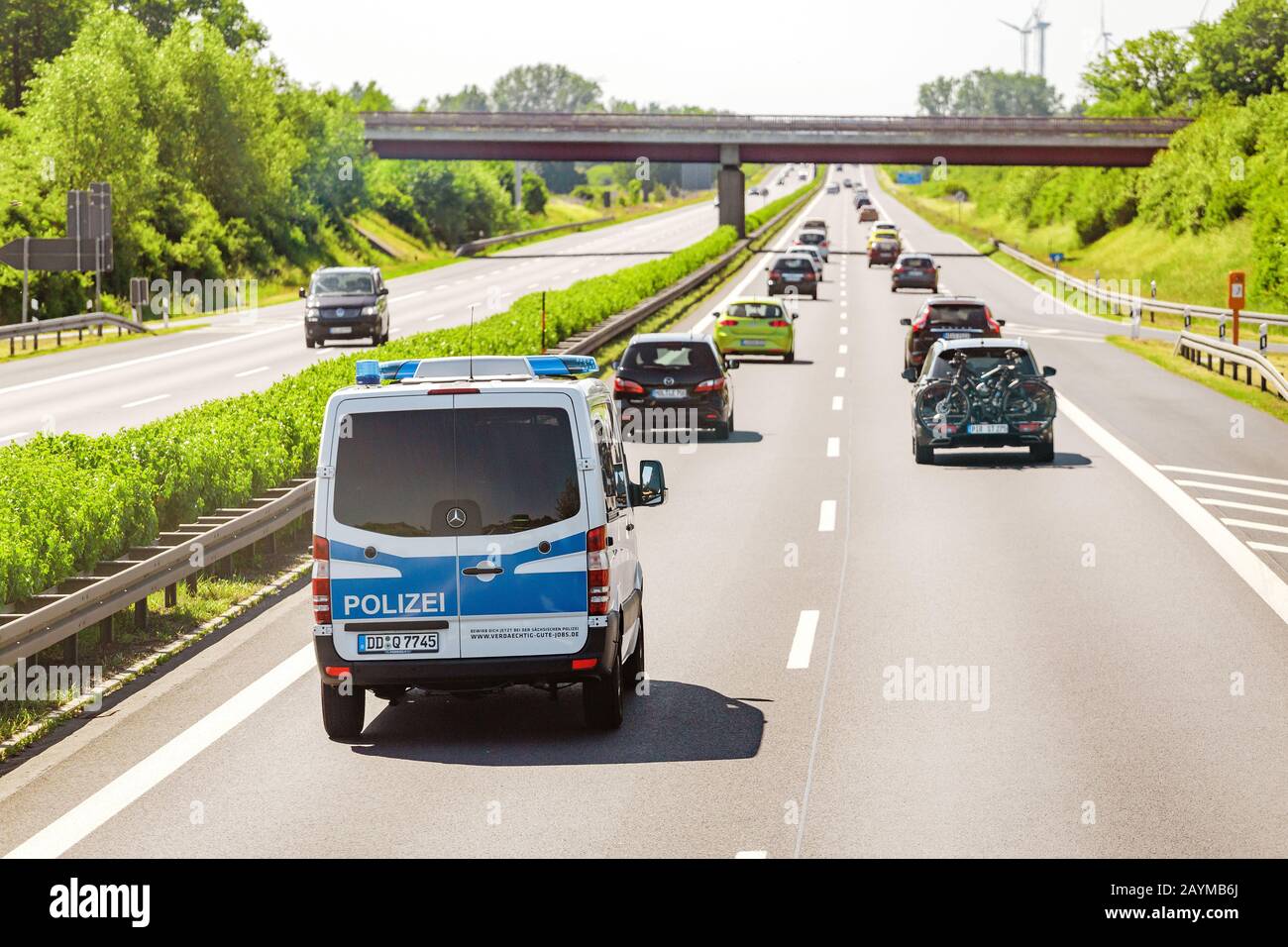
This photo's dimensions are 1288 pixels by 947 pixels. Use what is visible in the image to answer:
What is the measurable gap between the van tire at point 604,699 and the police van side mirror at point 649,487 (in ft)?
3.76

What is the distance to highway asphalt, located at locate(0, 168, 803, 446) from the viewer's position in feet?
99.3

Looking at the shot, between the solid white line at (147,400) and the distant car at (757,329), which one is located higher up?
the distant car at (757,329)

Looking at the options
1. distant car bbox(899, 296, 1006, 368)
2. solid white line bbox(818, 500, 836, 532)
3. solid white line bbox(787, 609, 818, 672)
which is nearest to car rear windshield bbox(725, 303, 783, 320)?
distant car bbox(899, 296, 1006, 368)

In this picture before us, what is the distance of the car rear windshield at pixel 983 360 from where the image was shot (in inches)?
920

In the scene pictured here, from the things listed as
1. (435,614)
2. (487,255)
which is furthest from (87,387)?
(487,255)

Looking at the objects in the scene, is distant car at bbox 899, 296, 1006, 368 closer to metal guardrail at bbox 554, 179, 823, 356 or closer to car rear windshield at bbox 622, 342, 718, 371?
metal guardrail at bbox 554, 179, 823, 356

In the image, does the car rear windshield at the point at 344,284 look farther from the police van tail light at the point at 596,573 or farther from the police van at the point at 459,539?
the police van tail light at the point at 596,573

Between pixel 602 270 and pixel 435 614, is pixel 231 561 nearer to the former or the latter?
pixel 435 614

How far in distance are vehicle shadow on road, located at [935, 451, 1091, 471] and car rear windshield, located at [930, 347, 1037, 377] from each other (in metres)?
1.23

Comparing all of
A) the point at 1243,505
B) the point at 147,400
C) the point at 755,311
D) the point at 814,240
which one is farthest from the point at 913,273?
the point at 1243,505

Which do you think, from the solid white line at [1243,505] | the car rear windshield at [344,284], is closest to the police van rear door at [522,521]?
the solid white line at [1243,505]

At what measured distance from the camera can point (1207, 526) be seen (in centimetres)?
1781

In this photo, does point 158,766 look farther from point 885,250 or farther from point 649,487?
point 885,250
